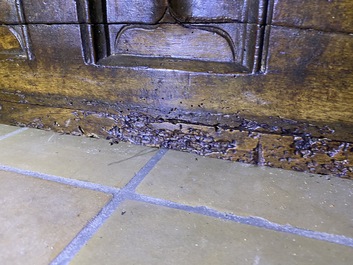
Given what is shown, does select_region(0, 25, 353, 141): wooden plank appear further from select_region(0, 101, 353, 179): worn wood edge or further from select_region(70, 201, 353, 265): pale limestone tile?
select_region(70, 201, 353, 265): pale limestone tile

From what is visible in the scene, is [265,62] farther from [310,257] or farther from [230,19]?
[310,257]

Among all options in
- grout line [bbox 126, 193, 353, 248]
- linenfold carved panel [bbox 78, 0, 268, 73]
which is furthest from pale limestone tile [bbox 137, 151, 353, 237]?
linenfold carved panel [bbox 78, 0, 268, 73]

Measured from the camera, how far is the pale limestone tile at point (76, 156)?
1.93 ft

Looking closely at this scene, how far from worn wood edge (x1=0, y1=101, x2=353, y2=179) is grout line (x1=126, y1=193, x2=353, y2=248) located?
0.62 ft

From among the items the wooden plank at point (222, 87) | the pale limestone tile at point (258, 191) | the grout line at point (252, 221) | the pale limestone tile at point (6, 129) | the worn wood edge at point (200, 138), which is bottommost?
the pale limestone tile at point (6, 129)

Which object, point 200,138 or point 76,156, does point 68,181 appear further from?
point 200,138

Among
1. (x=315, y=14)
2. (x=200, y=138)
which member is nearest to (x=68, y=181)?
(x=200, y=138)

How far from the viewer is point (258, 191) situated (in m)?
0.53

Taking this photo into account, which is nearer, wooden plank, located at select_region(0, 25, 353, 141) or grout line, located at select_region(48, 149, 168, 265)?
grout line, located at select_region(48, 149, 168, 265)

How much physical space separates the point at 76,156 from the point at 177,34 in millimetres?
355

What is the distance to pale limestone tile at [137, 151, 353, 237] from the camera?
0.46m

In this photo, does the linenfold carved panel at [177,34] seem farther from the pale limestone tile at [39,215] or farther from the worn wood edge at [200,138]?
the pale limestone tile at [39,215]

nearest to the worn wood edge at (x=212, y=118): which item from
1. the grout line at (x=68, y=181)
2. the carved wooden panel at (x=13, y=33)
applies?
the carved wooden panel at (x=13, y=33)

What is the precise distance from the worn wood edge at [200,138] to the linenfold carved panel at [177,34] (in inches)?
5.3
